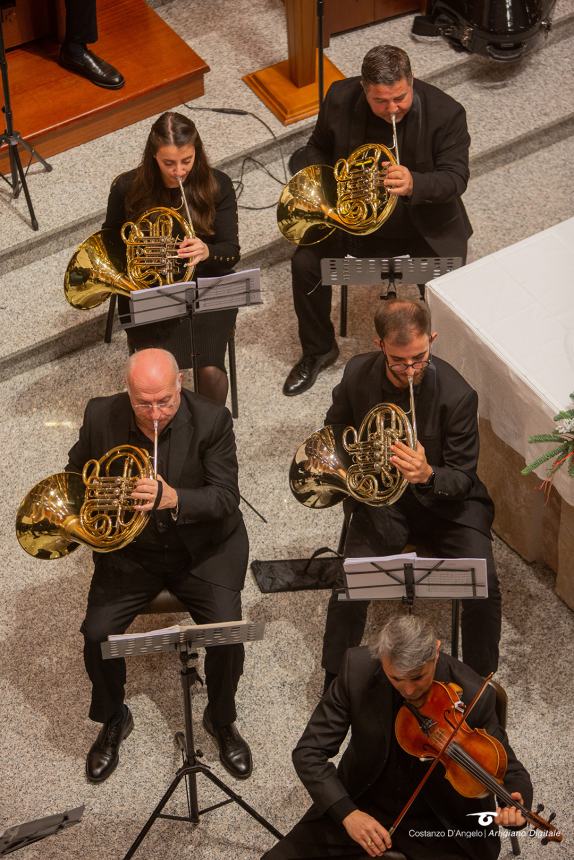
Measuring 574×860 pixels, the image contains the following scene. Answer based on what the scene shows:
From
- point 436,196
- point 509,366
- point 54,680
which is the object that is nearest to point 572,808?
point 509,366

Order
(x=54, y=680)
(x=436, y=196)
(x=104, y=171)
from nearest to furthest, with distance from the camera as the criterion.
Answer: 1. (x=54, y=680)
2. (x=436, y=196)
3. (x=104, y=171)

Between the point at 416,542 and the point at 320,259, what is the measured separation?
4.74 feet

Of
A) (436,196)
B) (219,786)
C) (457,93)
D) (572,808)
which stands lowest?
(572,808)

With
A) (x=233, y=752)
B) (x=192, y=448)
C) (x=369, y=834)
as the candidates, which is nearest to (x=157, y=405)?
(x=192, y=448)

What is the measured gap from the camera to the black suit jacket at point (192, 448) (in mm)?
4070

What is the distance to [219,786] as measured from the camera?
3869 mm

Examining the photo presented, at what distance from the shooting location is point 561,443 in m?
3.96

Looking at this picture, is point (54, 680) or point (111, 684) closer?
point (111, 684)

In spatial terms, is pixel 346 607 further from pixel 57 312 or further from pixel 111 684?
pixel 57 312

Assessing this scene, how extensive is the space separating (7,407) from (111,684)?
1.64 meters

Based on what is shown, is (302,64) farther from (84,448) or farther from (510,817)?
(510,817)

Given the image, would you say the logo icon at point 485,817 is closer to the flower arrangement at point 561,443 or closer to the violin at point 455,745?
the violin at point 455,745

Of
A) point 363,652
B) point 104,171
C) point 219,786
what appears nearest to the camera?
point 363,652

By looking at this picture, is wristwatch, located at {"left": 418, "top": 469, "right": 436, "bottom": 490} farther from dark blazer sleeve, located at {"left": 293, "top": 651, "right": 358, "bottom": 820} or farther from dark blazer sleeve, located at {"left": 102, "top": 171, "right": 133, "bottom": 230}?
dark blazer sleeve, located at {"left": 102, "top": 171, "right": 133, "bottom": 230}
